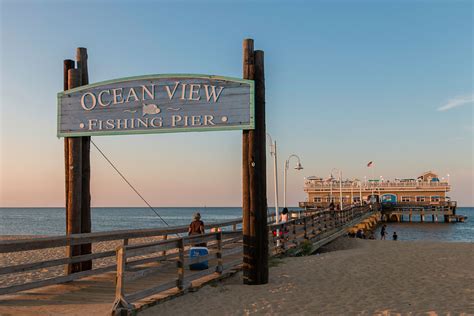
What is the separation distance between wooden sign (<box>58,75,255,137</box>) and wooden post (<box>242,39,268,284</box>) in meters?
0.26

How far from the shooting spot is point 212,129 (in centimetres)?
1006

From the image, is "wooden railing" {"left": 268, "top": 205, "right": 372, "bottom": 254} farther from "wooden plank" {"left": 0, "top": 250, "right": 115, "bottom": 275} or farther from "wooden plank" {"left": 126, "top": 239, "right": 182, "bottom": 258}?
"wooden plank" {"left": 0, "top": 250, "right": 115, "bottom": 275}

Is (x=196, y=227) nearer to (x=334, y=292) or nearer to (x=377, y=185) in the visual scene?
(x=334, y=292)

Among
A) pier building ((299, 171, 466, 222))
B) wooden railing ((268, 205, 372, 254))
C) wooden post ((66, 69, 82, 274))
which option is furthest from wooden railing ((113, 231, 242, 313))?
pier building ((299, 171, 466, 222))

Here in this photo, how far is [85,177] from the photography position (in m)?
10.7

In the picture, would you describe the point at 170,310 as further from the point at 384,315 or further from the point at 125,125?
the point at 125,125

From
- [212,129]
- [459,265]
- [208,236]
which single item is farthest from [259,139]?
[459,265]

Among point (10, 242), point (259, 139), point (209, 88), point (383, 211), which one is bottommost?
point (383, 211)

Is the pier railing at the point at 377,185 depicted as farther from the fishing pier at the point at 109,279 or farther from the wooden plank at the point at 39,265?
the wooden plank at the point at 39,265

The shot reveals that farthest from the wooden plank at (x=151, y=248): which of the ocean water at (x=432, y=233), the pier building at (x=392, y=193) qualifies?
the pier building at (x=392, y=193)

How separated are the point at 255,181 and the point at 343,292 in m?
3.05

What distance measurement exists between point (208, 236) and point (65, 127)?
430cm

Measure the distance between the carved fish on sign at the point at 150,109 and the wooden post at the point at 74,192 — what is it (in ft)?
5.83

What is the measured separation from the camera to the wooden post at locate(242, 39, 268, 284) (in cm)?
1005
